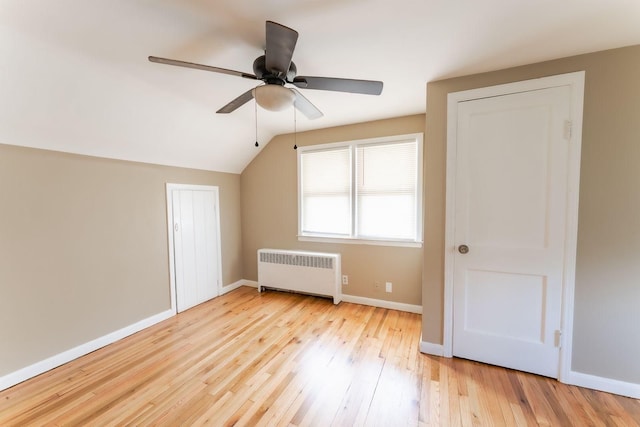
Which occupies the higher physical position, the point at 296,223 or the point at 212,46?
the point at 212,46

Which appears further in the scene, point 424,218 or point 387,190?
point 387,190

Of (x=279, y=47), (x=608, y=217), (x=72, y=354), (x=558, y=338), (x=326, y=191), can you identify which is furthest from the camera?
(x=326, y=191)

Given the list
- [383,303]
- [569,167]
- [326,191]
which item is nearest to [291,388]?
[383,303]

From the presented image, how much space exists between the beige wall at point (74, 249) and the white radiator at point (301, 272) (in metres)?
1.27

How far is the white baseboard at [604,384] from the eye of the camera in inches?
67.1

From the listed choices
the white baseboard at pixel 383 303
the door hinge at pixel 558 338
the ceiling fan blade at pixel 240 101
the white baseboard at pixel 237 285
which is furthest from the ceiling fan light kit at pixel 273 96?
the white baseboard at pixel 237 285

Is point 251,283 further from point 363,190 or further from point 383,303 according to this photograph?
point 363,190

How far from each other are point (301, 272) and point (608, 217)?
9.68 ft

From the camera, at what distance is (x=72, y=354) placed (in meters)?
2.21

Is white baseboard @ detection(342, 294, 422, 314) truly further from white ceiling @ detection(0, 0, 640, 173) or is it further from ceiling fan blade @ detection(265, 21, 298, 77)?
ceiling fan blade @ detection(265, 21, 298, 77)

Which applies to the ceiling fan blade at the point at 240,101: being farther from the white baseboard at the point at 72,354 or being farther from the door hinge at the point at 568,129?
the white baseboard at the point at 72,354

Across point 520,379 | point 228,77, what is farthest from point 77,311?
point 520,379

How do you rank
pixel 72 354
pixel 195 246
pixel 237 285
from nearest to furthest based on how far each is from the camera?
pixel 72 354 → pixel 195 246 → pixel 237 285

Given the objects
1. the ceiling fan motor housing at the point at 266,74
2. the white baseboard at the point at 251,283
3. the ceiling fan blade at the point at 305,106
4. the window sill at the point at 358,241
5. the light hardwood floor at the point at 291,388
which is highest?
the ceiling fan motor housing at the point at 266,74
